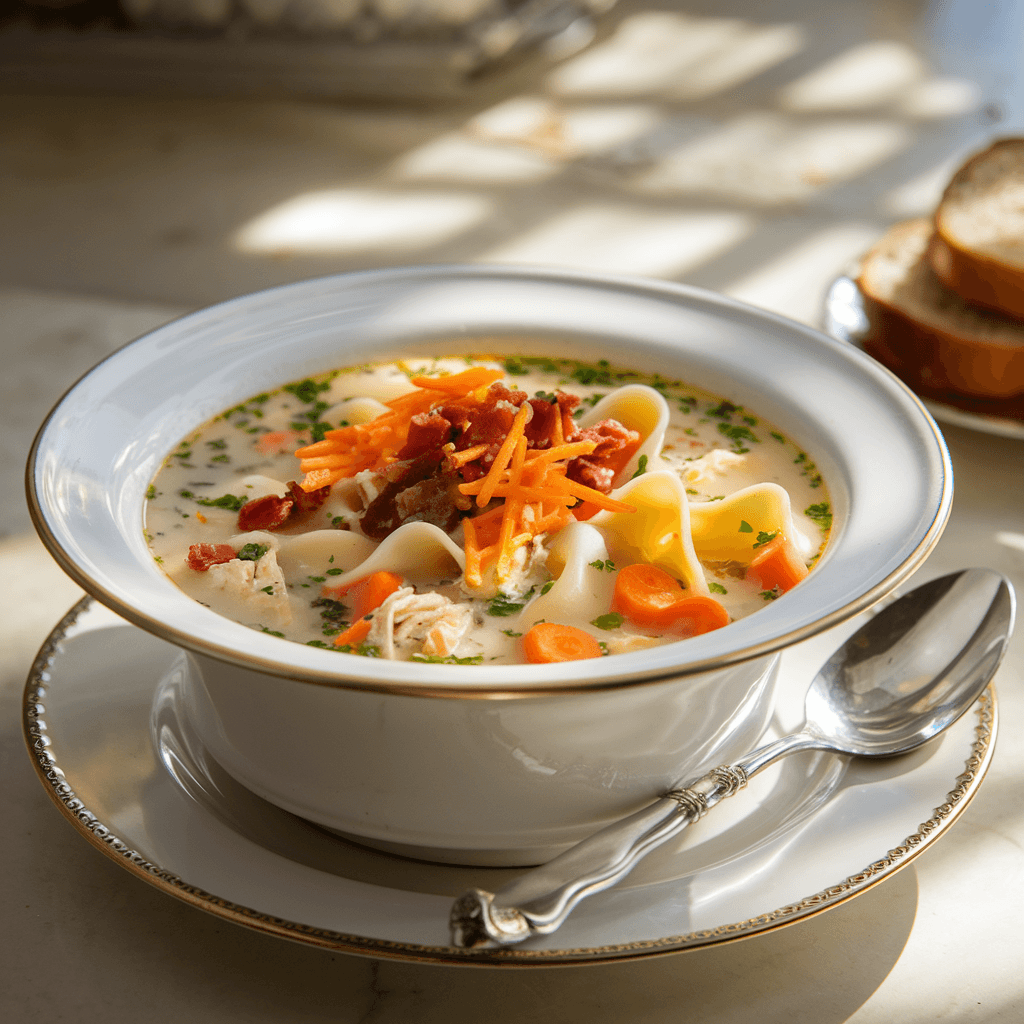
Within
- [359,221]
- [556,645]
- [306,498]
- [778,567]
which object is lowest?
[359,221]

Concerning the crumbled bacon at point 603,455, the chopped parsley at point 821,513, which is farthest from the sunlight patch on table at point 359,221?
the chopped parsley at point 821,513

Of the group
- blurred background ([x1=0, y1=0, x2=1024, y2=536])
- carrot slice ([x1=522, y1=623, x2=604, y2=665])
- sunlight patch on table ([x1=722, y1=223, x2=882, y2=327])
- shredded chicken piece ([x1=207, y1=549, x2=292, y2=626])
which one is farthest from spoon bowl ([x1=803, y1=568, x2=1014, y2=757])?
blurred background ([x1=0, y1=0, x2=1024, y2=536])

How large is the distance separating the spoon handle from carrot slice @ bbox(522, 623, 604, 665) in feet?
1.02

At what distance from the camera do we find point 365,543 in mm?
2520

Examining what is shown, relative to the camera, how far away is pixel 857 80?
26.2 ft

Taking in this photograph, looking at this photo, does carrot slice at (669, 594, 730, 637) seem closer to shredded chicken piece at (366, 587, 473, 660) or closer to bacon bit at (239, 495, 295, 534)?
shredded chicken piece at (366, 587, 473, 660)

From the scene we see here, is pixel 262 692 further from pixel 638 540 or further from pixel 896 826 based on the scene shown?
pixel 896 826

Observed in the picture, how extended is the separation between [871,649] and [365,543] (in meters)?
1.21

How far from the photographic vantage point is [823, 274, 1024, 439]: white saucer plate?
3.96 metres

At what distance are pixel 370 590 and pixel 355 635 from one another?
174 millimetres

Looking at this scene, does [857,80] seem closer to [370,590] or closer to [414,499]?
[414,499]

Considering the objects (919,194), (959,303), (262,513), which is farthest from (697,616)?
(919,194)

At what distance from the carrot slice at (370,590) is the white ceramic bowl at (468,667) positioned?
267 mm

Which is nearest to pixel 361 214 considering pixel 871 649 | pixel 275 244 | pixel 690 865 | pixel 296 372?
pixel 275 244
